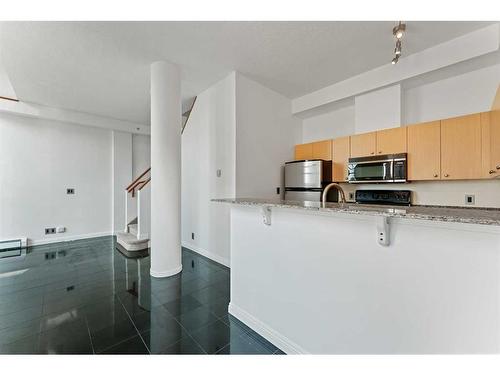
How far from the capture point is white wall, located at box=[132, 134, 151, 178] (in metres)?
5.76

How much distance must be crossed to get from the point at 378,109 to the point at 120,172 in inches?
224

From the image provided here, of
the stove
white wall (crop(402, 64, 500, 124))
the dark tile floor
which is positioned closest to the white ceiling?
white wall (crop(402, 64, 500, 124))

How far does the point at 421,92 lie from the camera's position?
294 centimetres

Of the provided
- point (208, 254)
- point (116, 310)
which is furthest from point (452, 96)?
point (116, 310)

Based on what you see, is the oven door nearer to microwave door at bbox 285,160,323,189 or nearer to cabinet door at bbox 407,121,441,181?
cabinet door at bbox 407,121,441,181

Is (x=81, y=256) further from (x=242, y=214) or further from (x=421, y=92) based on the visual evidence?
(x=421, y=92)

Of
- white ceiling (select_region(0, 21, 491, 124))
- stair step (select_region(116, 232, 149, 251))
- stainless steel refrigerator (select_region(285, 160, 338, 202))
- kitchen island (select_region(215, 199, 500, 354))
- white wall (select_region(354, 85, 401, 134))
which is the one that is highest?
white ceiling (select_region(0, 21, 491, 124))

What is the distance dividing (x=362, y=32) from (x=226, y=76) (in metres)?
1.83

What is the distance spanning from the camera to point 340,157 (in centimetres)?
338

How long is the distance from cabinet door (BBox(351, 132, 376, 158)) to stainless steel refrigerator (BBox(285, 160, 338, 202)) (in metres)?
0.43

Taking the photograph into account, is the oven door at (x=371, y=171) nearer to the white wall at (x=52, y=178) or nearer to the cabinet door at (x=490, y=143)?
the cabinet door at (x=490, y=143)

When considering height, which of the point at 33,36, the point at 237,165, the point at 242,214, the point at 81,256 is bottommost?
the point at 81,256
